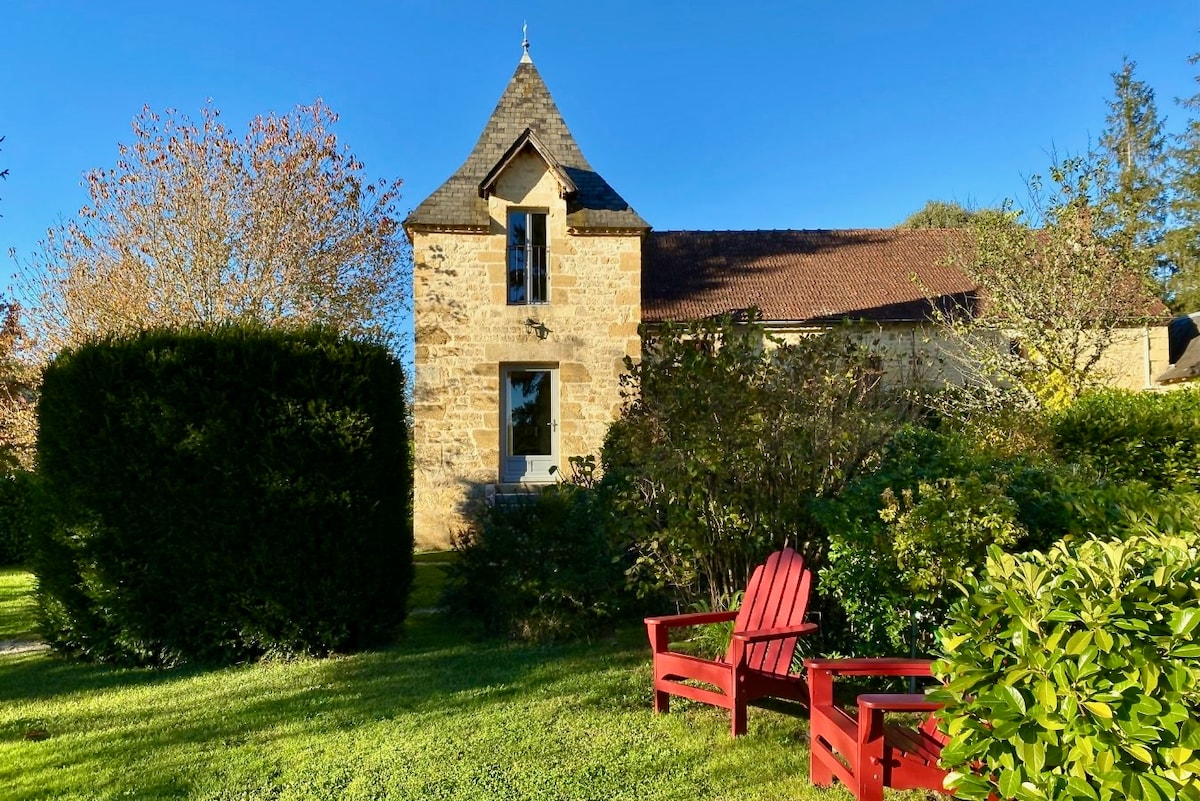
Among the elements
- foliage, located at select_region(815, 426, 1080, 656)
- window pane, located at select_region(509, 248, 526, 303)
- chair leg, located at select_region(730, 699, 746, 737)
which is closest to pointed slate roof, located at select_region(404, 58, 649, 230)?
window pane, located at select_region(509, 248, 526, 303)

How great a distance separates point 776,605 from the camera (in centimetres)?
461

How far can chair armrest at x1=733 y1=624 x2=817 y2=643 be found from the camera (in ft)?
13.3

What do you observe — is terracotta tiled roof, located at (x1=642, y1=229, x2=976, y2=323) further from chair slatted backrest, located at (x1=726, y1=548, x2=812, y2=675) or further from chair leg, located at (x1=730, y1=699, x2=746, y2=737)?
chair leg, located at (x1=730, y1=699, x2=746, y2=737)

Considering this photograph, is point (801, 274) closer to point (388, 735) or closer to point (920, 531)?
point (920, 531)

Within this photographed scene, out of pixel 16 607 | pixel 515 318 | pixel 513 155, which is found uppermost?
pixel 513 155

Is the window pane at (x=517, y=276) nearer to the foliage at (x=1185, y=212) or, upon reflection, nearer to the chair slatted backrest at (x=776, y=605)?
the chair slatted backrest at (x=776, y=605)

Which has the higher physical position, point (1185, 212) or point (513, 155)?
point (1185, 212)

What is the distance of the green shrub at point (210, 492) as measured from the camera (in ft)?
19.5

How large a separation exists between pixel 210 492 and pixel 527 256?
8.34 m

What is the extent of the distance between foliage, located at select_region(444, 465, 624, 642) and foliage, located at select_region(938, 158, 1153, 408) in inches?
308

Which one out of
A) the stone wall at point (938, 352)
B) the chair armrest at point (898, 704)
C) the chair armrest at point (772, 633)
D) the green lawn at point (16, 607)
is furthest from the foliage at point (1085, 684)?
the stone wall at point (938, 352)

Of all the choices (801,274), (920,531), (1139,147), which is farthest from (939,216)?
(920,531)

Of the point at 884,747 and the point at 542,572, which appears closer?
the point at 884,747

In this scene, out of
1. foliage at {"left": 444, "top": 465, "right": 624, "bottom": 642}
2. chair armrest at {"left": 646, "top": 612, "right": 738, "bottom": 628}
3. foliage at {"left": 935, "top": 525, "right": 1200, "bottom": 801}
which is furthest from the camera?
foliage at {"left": 444, "top": 465, "right": 624, "bottom": 642}
